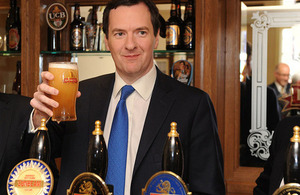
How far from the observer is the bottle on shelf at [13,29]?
10.1 feet

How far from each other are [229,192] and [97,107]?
5.02 ft

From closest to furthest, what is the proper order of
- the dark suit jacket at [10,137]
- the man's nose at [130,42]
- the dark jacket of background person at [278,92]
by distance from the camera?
1. the man's nose at [130,42]
2. the dark suit jacket at [10,137]
3. the dark jacket of background person at [278,92]

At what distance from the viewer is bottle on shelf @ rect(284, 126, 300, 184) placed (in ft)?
3.03

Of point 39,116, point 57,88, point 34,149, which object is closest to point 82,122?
point 39,116

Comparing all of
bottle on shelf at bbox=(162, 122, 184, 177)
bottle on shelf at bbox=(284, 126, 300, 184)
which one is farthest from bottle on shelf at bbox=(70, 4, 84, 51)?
bottle on shelf at bbox=(284, 126, 300, 184)

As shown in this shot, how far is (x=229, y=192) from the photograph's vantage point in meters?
2.80

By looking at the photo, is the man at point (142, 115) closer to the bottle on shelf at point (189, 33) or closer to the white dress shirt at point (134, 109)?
the white dress shirt at point (134, 109)

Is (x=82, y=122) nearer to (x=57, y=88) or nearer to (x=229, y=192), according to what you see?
(x=57, y=88)

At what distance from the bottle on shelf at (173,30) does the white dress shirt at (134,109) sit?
1232mm

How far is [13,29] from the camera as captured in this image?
3.10 m

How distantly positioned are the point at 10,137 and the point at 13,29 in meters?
1.69

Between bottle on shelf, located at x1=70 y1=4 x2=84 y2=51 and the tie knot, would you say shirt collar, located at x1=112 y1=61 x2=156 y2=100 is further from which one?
bottle on shelf, located at x1=70 y1=4 x2=84 y2=51

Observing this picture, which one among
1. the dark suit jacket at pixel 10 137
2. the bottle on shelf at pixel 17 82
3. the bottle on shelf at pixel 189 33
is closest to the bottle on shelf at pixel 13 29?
the bottle on shelf at pixel 17 82

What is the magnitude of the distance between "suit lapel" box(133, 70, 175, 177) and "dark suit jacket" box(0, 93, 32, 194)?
440 mm
